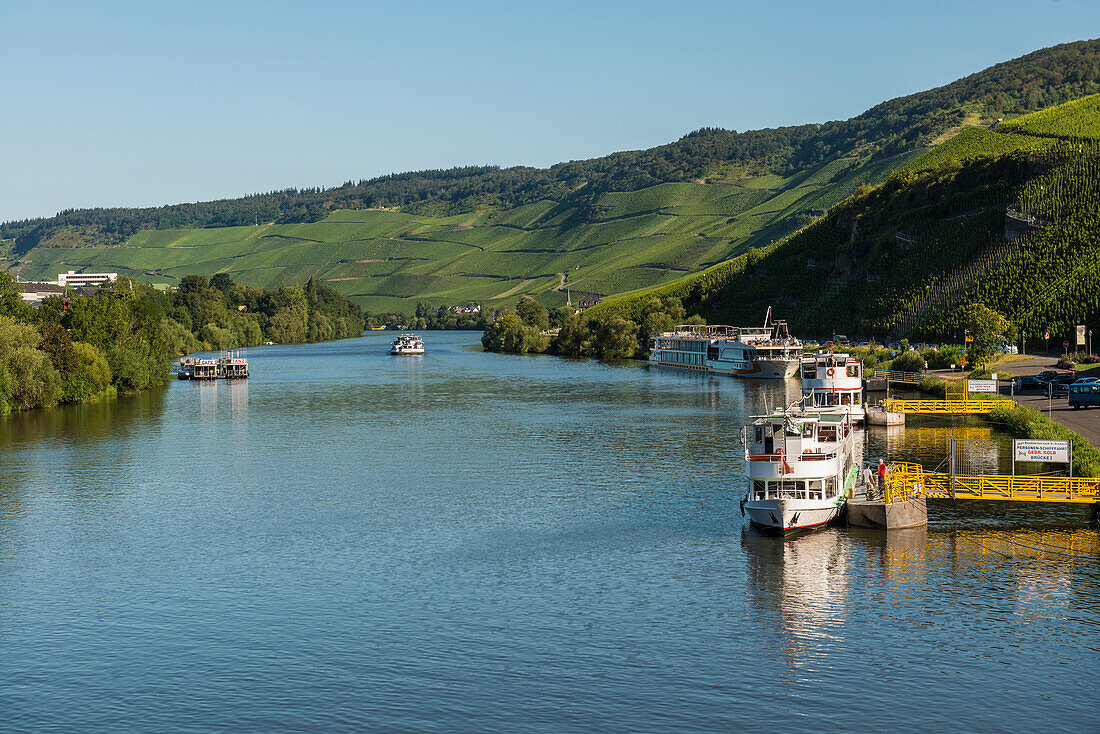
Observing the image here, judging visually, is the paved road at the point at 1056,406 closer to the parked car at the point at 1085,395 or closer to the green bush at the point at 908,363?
the parked car at the point at 1085,395

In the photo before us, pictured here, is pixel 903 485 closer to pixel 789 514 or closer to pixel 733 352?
pixel 789 514

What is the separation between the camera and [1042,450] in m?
51.6

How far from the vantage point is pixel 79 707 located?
103 feet

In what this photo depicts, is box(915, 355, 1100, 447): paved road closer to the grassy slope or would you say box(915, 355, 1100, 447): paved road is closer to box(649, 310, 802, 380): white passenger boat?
box(649, 310, 802, 380): white passenger boat

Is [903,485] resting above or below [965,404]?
below

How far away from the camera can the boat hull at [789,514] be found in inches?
1909

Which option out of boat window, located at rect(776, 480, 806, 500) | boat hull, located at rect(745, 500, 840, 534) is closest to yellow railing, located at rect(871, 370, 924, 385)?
boat hull, located at rect(745, 500, 840, 534)

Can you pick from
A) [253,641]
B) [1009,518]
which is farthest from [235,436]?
[1009,518]

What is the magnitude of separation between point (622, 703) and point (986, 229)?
14871 centimetres

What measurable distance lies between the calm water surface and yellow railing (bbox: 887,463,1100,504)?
1.53 metres

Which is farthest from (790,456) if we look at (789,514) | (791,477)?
(789,514)

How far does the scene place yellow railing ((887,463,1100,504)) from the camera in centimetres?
4944

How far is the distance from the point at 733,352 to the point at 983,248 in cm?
4151

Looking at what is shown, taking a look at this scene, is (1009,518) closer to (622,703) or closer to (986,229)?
(622,703)
